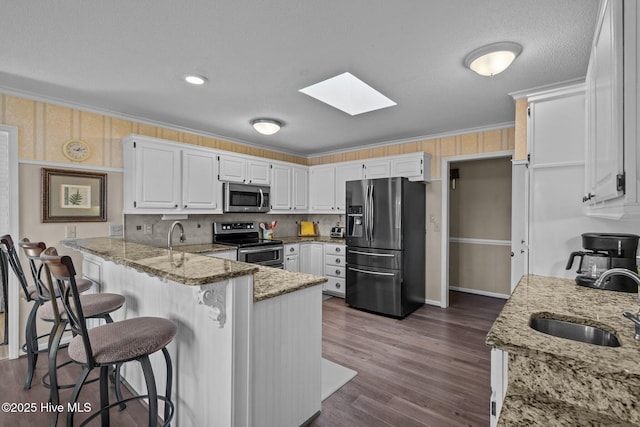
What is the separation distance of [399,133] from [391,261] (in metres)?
1.80

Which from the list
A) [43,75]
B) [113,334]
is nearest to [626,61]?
[113,334]

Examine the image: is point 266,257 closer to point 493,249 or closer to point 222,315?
point 222,315

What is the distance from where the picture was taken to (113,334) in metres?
1.46

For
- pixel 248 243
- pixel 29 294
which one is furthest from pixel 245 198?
pixel 29 294

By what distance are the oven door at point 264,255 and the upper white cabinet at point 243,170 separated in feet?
3.28

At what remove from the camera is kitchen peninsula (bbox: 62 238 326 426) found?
1.36 meters

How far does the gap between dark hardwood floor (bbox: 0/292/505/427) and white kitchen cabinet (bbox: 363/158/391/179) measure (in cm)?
204

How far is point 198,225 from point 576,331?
398cm

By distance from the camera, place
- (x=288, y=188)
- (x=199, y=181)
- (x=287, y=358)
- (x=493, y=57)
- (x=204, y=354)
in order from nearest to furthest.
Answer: (x=204, y=354) < (x=287, y=358) < (x=493, y=57) < (x=199, y=181) < (x=288, y=188)

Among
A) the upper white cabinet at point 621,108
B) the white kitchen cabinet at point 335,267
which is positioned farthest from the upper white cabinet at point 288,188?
the upper white cabinet at point 621,108

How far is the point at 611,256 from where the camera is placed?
1.72m

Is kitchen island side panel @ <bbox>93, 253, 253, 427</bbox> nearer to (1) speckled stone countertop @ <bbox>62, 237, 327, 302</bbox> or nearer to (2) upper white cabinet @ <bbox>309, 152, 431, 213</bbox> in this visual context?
(1) speckled stone countertop @ <bbox>62, 237, 327, 302</bbox>

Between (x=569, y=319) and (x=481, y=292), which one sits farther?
(x=481, y=292)

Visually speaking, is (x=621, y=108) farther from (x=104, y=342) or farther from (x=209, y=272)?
(x=104, y=342)
